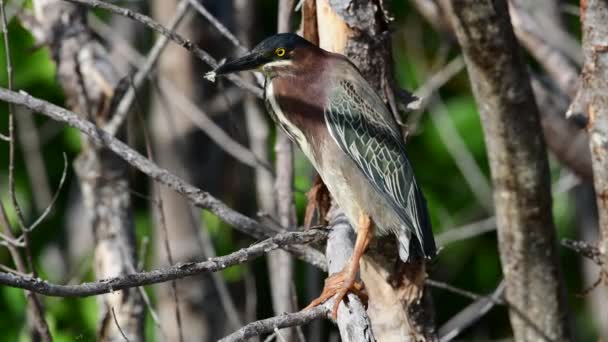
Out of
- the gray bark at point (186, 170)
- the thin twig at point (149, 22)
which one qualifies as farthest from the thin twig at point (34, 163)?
the thin twig at point (149, 22)

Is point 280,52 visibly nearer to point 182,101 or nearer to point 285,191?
point 285,191

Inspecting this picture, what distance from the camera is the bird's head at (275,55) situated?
104 inches

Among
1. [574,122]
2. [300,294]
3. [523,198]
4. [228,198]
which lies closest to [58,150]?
[228,198]

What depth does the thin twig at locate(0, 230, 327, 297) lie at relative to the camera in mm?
1548

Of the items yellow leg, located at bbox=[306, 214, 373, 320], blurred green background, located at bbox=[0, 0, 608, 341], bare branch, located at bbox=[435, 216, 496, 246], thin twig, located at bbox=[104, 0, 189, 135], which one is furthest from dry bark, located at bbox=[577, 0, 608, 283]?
blurred green background, located at bbox=[0, 0, 608, 341]

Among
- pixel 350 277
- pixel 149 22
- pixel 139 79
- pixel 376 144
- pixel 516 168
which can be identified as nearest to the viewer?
pixel 149 22

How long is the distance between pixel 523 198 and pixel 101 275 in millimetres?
1455

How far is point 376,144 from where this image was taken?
2777mm

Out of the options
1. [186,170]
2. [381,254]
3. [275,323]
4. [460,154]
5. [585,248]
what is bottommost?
[275,323]

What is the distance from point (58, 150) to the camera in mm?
5625

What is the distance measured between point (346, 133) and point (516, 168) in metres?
0.57

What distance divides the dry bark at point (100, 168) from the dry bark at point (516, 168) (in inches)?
49.5

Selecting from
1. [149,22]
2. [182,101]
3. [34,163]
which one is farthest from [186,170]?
[149,22]

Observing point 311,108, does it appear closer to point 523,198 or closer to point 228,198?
point 523,198
